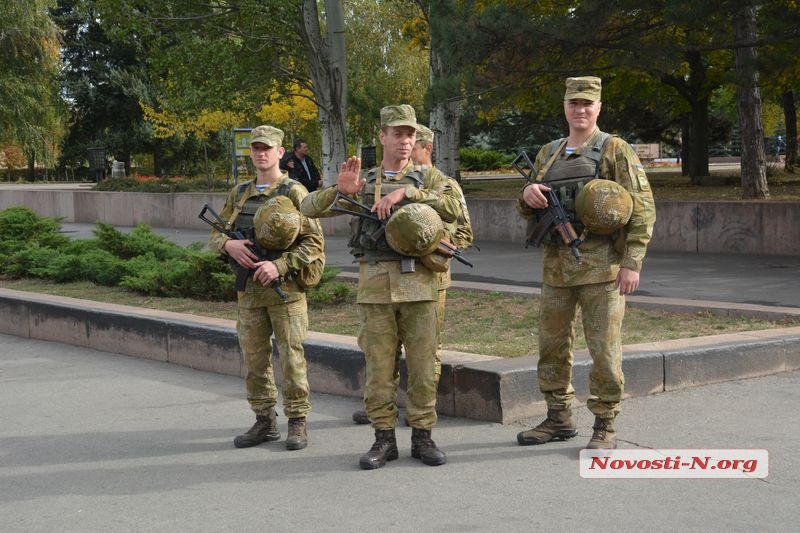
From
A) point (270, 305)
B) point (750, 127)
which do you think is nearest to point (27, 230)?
point (270, 305)

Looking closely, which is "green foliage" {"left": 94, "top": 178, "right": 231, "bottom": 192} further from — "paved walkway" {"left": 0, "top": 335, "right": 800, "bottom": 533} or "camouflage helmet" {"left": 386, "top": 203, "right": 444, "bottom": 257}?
"camouflage helmet" {"left": 386, "top": 203, "right": 444, "bottom": 257}

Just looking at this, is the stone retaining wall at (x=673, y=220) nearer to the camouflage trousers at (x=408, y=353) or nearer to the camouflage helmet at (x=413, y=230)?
the camouflage trousers at (x=408, y=353)

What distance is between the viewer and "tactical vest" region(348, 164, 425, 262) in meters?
6.04

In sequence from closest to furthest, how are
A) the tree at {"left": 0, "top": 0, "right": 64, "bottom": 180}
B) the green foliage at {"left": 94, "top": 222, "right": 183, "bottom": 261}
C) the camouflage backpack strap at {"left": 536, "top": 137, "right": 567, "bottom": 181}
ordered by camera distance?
the camouflage backpack strap at {"left": 536, "top": 137, "right": 567, "bottom": 181}, the green foliage at {"left": 94, "top": 222, "right": 183, "bottom": 261}, the tree at {"left": 0, "top": 0, "right": 64, "bottom": 180}

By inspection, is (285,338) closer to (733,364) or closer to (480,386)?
(480,386)

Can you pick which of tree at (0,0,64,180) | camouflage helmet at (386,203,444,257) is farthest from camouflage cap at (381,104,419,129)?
tree at (0,0,64,180)

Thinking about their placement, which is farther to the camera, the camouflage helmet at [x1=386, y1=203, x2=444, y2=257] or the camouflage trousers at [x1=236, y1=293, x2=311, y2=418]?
the camouflage trousers at [x1=236, y1=293, x2=311, y2=418]

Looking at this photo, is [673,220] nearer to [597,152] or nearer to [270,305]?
[597,152]

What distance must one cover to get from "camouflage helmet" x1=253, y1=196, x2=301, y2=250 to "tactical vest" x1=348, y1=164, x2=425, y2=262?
44 centimetres

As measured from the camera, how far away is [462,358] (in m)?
7.28

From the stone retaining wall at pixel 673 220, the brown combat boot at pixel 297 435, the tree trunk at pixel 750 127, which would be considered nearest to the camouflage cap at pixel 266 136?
the brown combat boot at pixel 297 435

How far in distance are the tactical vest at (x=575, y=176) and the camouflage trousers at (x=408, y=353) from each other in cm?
82

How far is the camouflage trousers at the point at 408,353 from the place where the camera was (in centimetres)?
607

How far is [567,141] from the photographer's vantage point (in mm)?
6176
